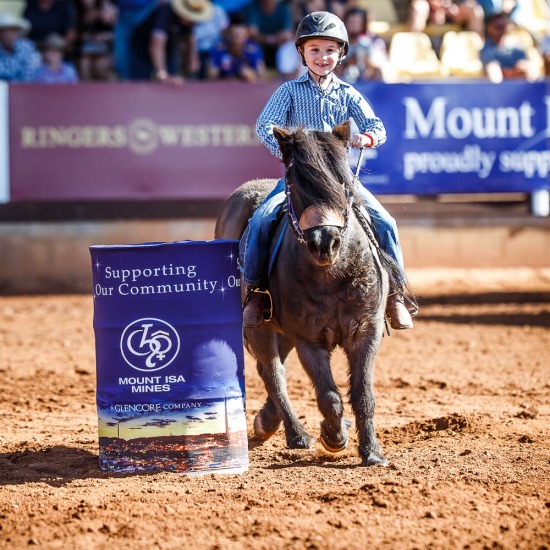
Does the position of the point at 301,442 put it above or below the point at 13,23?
below

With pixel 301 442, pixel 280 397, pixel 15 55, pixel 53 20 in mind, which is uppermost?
pixel 53 20

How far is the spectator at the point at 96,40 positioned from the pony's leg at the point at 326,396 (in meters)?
10.1

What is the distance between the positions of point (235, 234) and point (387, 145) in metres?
7.21

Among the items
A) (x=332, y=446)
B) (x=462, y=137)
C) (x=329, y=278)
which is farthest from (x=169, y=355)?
(x=462, y=137)

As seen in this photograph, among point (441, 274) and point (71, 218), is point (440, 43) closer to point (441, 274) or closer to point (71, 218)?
point (441, 274)

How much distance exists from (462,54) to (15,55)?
668cm

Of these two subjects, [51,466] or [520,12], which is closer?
[51,466]

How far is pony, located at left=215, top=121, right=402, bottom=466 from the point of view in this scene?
17.1 ft

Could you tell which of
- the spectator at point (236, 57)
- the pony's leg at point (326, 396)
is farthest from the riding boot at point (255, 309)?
the spectator at point (236, 57)

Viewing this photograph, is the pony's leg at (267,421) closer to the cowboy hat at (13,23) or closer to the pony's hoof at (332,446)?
the pony's hoof at (332,446)

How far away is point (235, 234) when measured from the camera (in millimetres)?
6910

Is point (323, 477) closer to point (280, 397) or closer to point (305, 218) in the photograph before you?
point (280, 397)

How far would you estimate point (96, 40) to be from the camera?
14.9 meters

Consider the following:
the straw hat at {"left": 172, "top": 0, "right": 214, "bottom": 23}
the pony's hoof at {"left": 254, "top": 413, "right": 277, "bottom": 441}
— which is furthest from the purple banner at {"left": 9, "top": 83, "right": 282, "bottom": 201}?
the pony's hoof at {"left": 254, "top": 413, "right": 277, "bottom": 441}
